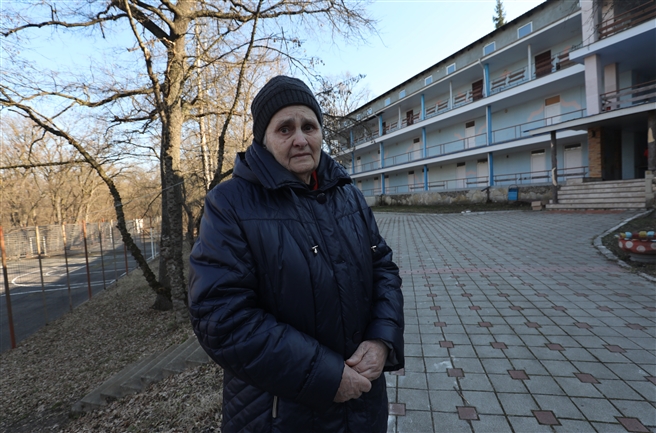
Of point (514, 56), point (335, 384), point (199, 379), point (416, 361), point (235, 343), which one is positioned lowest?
point (199, 379)

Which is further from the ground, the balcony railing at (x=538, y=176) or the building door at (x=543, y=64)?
the building door at (x=543, y=64)

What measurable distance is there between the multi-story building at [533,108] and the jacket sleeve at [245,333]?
328 inches

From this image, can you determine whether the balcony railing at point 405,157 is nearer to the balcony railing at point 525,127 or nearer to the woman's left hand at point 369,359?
the balcony railing at point 525,127

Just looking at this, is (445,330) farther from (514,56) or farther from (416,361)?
(514,56)

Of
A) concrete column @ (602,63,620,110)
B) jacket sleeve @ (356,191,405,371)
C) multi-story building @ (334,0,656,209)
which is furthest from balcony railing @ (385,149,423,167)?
jacket sleeve @ (356,191,405,371)

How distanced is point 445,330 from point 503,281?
252 centimetres

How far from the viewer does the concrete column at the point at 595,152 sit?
15.1 m

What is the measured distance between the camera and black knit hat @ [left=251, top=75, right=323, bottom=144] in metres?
1.51

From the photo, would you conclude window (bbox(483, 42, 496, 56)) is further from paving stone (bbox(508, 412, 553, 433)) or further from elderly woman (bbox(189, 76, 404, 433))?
elderly woman (bbox(189, 76, 404, 433))

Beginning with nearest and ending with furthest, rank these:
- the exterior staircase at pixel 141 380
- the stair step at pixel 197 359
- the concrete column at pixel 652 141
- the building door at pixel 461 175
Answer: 1. the stair step at pixel 197 359
2. the exterior staircase at pixel 141 380
3. the concrete column at pixel 652 141
4. the building door at pixel 461 175

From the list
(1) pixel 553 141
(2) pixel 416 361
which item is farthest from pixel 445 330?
(1) pixel 553 141

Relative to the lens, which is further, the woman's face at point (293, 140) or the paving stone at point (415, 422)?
the paving stone at point (415, 422)

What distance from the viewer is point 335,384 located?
1.23 metres

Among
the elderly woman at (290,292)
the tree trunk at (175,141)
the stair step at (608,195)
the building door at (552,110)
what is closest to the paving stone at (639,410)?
the elderly woman at (290,292)
